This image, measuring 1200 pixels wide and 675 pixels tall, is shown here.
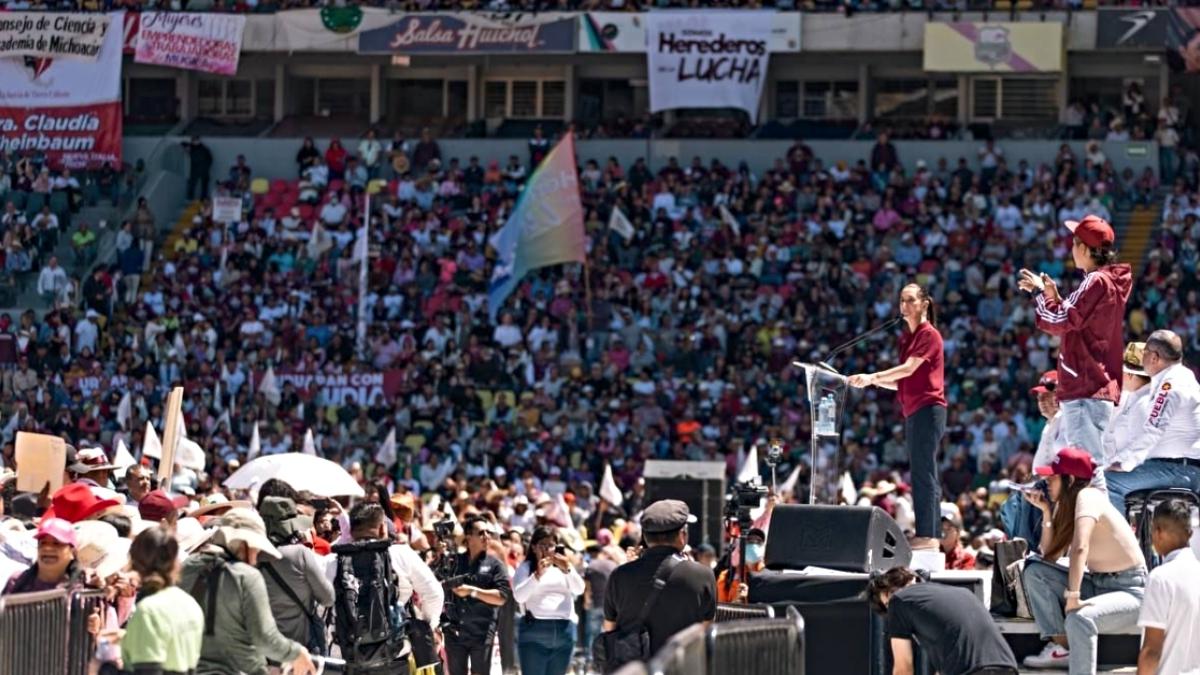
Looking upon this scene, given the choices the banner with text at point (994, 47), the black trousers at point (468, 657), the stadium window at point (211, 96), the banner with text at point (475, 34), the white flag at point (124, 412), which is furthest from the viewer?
the stadium window at point (211, 96)

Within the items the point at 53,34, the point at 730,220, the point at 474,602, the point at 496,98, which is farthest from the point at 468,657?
the point at 496,98

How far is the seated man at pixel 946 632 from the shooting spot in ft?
40.4

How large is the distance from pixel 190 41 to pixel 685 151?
355 inches

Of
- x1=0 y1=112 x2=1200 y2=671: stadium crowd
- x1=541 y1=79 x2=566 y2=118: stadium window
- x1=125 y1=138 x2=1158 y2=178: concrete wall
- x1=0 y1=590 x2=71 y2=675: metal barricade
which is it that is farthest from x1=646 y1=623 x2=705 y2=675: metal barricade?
x1=541 y1=79 x2=566 y2=118: stadium window

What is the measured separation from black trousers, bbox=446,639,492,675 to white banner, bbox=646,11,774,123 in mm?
27726

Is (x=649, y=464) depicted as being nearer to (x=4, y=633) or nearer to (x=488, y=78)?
(x=4, y=633)

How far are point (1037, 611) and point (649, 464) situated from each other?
1167cm

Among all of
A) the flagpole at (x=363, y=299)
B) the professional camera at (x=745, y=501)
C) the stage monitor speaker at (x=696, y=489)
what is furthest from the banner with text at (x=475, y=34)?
the professional camera at (x=745, y=501)

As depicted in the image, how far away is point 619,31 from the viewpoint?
43844 millimetres

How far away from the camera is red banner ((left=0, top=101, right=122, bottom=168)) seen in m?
43.0

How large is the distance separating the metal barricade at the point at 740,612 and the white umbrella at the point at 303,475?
5569 mm

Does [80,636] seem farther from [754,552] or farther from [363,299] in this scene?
[363,299]

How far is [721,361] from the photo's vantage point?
3541cm

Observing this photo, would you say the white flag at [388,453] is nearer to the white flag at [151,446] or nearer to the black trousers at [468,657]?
the white flag at [151,446]
